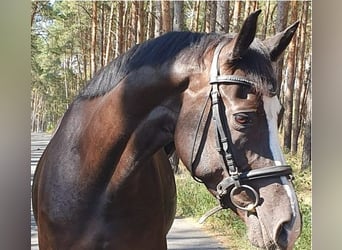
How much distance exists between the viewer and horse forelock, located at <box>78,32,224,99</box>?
3.20 feet

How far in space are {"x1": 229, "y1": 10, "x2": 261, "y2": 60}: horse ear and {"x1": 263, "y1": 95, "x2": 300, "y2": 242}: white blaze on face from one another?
10 cm

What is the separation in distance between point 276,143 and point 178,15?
0.73 meters

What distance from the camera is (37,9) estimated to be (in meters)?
1.53

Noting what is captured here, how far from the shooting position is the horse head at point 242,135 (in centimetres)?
92

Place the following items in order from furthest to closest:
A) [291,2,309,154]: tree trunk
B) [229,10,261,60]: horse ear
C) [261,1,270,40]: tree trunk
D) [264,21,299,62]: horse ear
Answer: [291,2,309,154]: tree trunk, [261,1,270,40]: tree trunk, [264,21,299,62]: horse ear, [229,10,261,60]: horse ear

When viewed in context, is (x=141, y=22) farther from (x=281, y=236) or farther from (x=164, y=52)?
(x=281, y=236)

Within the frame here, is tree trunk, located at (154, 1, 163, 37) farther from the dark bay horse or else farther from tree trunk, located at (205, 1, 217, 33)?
the dark bay horse

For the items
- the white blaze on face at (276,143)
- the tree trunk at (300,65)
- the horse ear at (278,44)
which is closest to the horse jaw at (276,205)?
Answer: the white blaze on face at (276,143)

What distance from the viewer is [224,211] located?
4.81ft

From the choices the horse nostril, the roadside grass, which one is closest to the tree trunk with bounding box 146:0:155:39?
the roadside grass

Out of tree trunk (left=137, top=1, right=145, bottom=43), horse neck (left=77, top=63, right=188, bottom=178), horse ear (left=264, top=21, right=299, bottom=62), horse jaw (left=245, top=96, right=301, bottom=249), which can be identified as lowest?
horse jaw (left=245, top=96, right=301, bottom=249)

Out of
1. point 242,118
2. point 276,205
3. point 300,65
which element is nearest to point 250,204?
point 276,205
